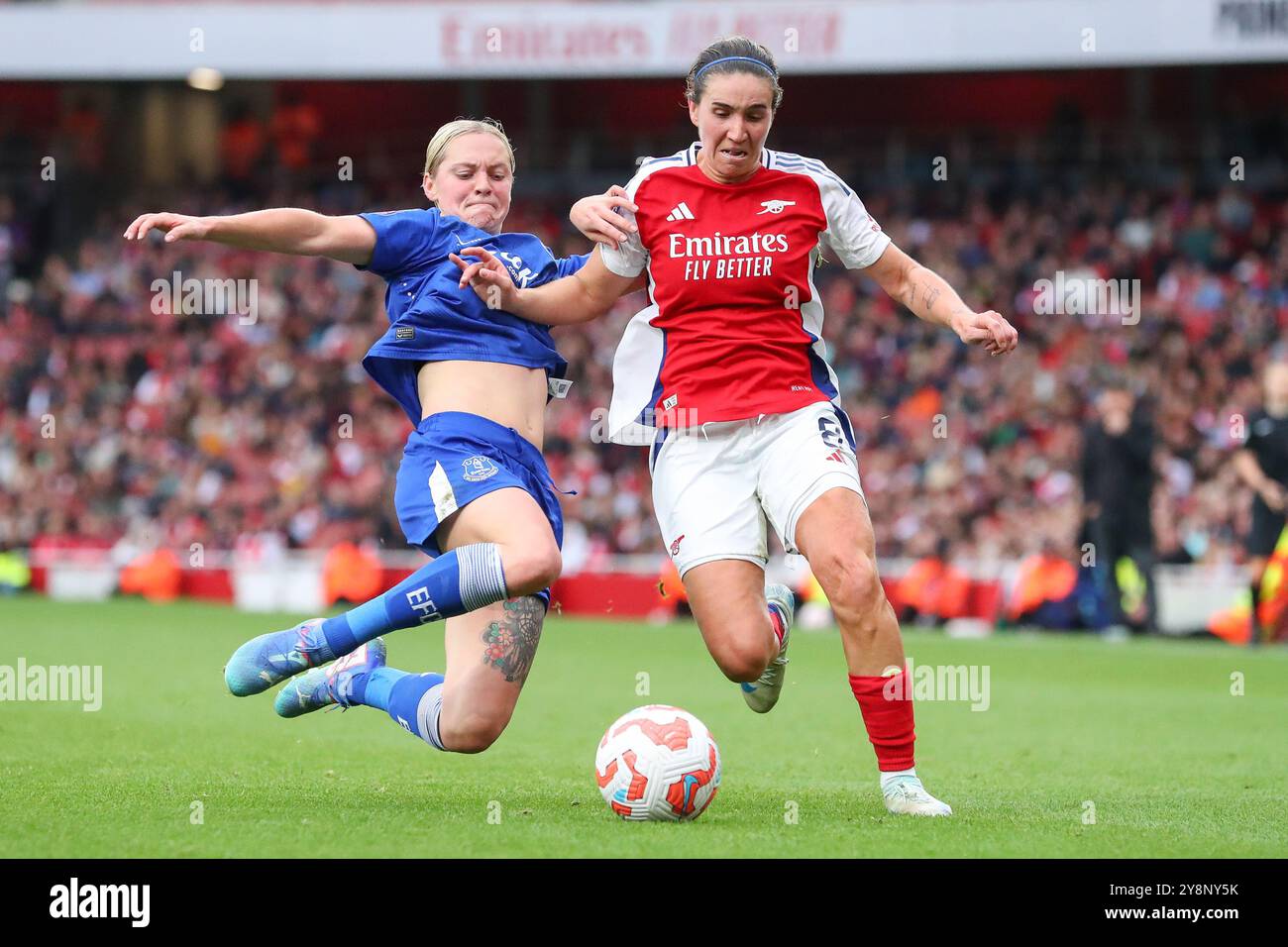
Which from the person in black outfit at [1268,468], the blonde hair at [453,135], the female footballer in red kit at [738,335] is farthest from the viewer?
the person in black outfit at [1268,468]

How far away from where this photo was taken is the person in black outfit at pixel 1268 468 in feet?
44.3

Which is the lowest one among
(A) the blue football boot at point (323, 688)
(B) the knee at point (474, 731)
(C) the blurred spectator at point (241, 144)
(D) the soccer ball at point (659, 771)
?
(D) the soccer ball at point (659, 771)

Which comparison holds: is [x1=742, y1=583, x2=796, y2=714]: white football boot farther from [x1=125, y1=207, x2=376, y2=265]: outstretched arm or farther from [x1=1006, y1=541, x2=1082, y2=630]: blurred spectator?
[x1=1006, y1=541, x2=1082, y2=630]: blurred spectator

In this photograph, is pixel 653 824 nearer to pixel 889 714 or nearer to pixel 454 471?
pixel 889 714

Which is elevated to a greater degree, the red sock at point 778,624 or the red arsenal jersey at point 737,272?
the red arsenal jersey at point 737,272

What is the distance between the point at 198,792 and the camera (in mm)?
6168

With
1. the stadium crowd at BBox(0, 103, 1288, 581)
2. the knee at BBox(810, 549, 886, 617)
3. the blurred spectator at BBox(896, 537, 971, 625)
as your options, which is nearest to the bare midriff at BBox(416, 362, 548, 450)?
the knee at BBox(810, 549, 886, 617)

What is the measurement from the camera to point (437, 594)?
5613 millimetres

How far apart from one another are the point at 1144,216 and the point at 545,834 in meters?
19.3

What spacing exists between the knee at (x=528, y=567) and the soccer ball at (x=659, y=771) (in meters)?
0.66

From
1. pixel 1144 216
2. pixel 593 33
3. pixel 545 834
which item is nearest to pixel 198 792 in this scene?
pixel 545 834

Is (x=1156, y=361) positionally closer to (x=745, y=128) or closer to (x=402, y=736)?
(x=402, y=736)

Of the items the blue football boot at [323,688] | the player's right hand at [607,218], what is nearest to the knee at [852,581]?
the player's right hand at [607,218]

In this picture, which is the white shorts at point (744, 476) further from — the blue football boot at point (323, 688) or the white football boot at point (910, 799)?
the blue football boot at point (323, 688)
